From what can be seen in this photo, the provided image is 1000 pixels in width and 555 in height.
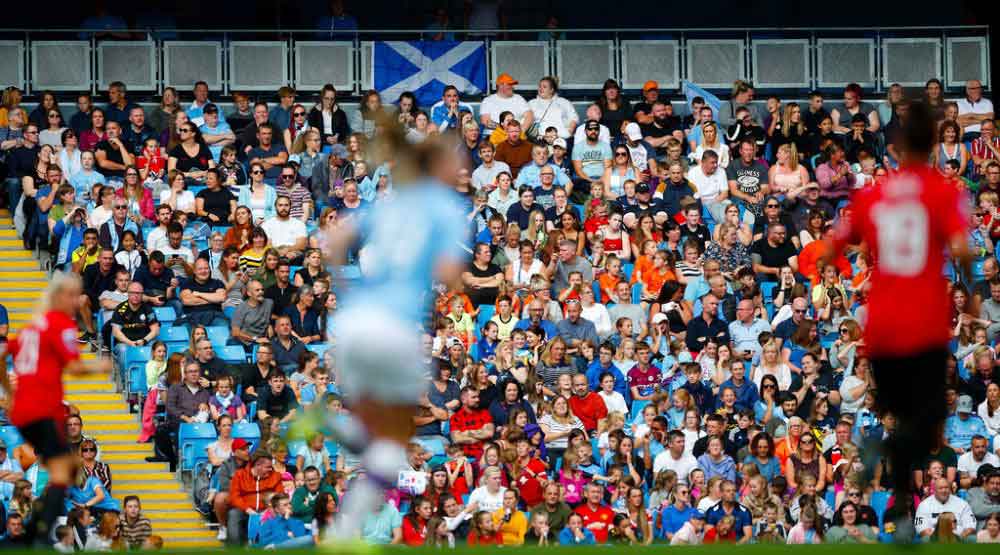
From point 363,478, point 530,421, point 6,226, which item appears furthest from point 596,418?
point 363,478

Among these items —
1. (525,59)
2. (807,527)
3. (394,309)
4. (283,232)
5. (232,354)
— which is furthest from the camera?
(525,59)

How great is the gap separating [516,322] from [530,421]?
158cm

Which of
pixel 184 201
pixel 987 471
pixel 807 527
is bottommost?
pixel 807 527

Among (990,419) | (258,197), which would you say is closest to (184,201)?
(258,197)

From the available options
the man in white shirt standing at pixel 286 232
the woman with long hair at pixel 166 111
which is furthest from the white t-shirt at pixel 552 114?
the woman with long hair at pixel 166 111

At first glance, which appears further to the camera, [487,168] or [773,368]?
[487,168]

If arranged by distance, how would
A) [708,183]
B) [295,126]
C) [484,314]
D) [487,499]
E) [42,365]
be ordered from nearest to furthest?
1. [42,365]
2. [487,499]
3. [484,314]
4. [708,183]
5. [295,126]

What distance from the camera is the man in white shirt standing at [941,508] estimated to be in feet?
50.7

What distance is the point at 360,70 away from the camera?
2258 centimetres

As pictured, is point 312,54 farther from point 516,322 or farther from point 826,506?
point 826,506

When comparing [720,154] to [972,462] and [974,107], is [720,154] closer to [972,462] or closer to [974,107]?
[974,107]

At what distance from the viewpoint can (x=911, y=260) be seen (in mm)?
8492

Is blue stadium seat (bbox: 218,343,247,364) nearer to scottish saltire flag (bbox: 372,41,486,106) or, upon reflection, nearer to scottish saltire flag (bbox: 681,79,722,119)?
scottish saltire flag (bbox: 372,41,486,106)

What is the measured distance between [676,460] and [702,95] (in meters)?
7.52
